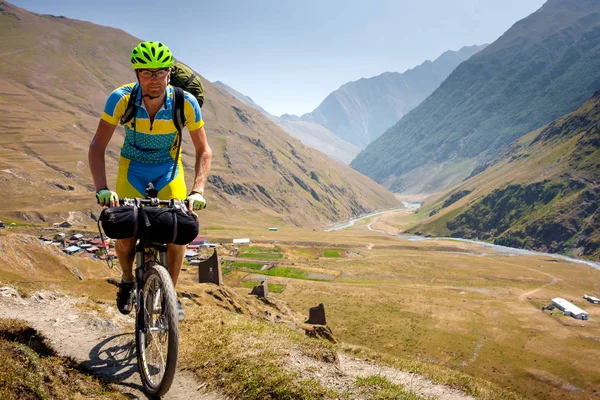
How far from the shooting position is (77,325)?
847 centimetres

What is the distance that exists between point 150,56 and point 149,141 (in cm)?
147

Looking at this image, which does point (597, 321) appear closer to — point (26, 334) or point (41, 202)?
point (26, 334)

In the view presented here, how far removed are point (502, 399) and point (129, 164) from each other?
919 cm

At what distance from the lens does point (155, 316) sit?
19.8 feet

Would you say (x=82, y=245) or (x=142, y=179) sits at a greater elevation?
(x=142, y=179)

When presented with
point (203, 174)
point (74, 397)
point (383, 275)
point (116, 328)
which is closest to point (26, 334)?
point (116, 328)

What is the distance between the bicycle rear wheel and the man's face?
3.05 metres

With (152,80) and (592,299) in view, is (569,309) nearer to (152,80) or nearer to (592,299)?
(592,299)

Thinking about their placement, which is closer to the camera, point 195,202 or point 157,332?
point 157,332

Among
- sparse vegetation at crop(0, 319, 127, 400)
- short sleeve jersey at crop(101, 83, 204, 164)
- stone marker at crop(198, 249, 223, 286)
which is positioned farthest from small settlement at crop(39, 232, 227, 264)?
short sleeve jersey at crop(101, 83, 204, 164)

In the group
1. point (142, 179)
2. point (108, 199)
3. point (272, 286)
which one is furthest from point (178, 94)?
point (272, 286)

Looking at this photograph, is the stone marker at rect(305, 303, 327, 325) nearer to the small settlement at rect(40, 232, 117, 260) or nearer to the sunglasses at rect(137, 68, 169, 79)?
the sunglasses at rect(137, 68, 169, 79)

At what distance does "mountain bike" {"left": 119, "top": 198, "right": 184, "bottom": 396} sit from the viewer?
524cm

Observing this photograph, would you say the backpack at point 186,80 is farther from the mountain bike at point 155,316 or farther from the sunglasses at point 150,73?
the mountain bike at point 155,316
